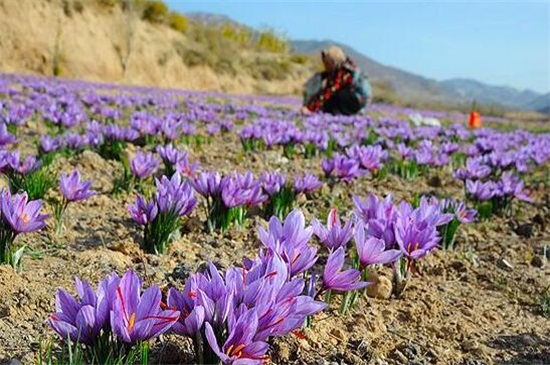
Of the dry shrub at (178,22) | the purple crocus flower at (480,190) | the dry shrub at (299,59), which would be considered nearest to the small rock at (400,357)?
the purple crocus flower at (480,190)

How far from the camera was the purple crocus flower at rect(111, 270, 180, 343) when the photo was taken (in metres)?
1.21

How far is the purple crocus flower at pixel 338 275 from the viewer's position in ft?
5.11

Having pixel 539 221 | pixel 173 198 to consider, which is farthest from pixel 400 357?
pixel 539 221

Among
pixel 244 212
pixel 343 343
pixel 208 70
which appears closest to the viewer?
pixel 343 343

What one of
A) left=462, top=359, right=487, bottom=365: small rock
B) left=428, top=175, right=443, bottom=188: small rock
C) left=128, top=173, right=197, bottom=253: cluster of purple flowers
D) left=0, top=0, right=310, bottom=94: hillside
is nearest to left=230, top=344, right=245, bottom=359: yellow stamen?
left=462, top=359, right=487, bottom=365: small rock

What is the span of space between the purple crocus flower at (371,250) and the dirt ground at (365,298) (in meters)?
0.23

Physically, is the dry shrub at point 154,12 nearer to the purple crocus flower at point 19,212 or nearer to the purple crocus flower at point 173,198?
the purple crocus flower at point 173,198

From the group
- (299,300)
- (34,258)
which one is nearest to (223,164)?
(34,258)

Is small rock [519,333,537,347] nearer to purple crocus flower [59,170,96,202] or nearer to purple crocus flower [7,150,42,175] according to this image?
purple crocus flower [59,170,96,202]

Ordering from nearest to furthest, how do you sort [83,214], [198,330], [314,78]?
1. [198,330]
2. [83,214]
3. [314,78]

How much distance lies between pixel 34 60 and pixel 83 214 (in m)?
20.2

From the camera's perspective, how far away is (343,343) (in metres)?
1.75

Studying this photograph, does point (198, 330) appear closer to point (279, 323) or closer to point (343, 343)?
point (279, 323)

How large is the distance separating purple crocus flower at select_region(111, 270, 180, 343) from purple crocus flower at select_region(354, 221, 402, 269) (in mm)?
708
